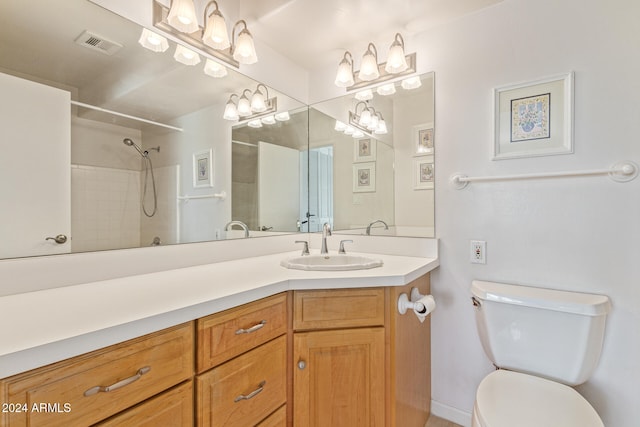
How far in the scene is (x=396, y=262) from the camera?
1.54 meters

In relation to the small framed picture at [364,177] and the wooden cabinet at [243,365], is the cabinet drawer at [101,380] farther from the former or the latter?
the small framed picture at [364,177]

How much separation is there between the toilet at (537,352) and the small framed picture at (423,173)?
624mm

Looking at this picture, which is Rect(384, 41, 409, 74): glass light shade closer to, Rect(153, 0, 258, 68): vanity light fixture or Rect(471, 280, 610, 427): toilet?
Rect(153, 0, 258, 68): vanity light fixture

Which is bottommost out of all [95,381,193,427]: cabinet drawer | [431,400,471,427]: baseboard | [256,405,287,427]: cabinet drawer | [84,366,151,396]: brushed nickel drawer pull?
[431,400,471,427]: baseboard

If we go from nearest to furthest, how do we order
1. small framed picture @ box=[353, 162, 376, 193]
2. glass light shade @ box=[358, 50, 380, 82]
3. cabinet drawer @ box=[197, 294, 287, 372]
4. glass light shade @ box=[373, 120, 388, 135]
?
cabinet drawer @ box=[197, 294, 287, 372], glass light shade @ box=[358, 50, 380, 82], glass light shade @ box=[373, 120, 388, 135], small framed picture @ box=[353, 162, 376, 193]

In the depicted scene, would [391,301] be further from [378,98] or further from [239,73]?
[239,73]

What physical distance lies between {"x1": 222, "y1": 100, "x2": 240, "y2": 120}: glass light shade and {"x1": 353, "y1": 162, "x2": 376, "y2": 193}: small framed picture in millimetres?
846

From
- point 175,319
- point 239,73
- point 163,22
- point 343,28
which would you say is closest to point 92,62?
point 163,22

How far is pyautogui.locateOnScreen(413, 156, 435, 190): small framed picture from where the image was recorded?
1.68 metres

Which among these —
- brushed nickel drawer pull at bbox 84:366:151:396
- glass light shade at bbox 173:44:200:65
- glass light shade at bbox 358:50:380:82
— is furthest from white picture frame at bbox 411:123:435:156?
brushed nickel drawer pull at bbox 84:366:151:396

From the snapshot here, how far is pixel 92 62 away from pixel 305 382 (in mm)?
1514

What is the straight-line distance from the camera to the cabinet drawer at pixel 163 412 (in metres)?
0.71

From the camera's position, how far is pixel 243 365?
99cm

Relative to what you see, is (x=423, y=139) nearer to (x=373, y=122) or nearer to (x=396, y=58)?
(x=373, y=122)
